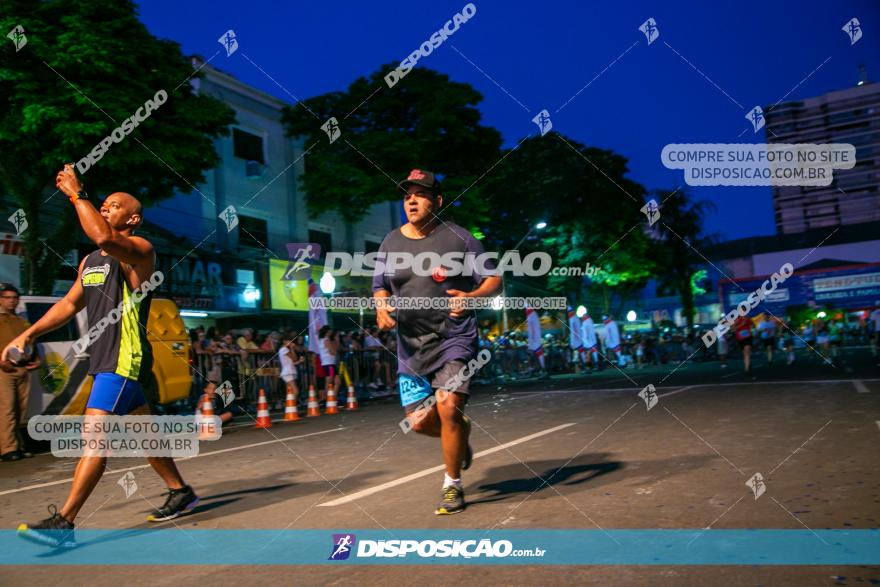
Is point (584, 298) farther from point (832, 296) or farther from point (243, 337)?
point (243, 337)

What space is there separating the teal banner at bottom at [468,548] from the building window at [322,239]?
28658 mm

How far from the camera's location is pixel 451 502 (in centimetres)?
438

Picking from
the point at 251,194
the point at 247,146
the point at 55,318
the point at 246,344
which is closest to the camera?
the point at 55,318

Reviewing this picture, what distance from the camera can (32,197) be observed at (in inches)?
624

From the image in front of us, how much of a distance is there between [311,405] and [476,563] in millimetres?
11208

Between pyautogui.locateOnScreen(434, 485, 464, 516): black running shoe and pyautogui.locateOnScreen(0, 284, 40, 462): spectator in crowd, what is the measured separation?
6853mm

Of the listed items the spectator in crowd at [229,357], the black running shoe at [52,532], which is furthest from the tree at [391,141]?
the black running shoe at [52,532]

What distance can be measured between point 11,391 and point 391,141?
20083mm

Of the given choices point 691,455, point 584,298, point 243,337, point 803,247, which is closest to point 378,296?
point 691,455

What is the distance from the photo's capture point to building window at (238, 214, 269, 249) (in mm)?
28453

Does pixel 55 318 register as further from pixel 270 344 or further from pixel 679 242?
pixel 679 242

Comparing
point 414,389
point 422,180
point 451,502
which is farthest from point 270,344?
→ point 451,502

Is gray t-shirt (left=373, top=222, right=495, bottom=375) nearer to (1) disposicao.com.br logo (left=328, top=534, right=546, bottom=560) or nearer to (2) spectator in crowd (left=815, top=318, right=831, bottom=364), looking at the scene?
(1) disposicao.com.br logo (left=328, top=534, right=546, bottom=560)

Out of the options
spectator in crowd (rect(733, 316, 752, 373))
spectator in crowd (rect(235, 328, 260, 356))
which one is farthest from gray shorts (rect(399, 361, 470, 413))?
spectator in crowd (rect(733, 316, 752, 373))
